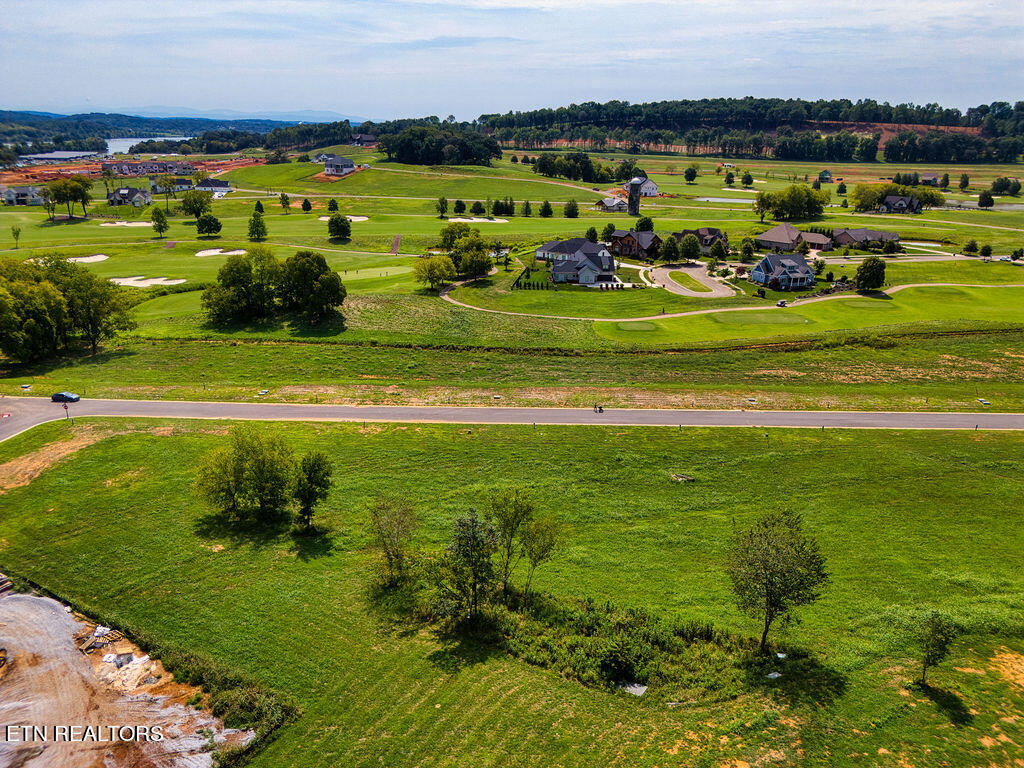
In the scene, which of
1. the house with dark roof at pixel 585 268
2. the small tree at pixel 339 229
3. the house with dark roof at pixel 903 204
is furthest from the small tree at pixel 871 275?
the small tree at pixel 339 229

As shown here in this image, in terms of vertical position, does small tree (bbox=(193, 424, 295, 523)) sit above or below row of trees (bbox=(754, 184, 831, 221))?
below

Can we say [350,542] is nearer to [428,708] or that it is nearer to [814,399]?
[428,708]

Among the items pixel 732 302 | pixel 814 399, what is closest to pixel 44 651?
pixel 814 399

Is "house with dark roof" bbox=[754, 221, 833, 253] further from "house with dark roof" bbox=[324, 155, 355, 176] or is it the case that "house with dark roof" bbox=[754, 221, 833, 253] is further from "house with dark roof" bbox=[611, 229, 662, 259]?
"house with dark roof" bbox=[324, 155, 355, 176]

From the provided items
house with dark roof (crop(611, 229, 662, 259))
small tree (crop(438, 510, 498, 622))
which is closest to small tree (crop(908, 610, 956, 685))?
small tree (crop(438, 510, 498, 622))

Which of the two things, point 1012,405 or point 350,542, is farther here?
point 1012,405

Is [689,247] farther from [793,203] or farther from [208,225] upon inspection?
[208,225]
